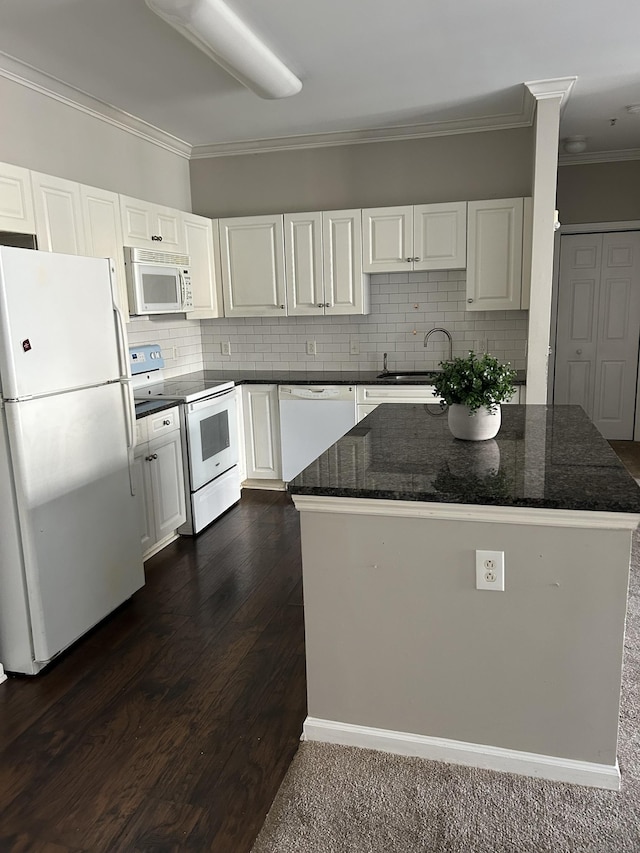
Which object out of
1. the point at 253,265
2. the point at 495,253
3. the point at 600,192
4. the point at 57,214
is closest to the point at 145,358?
the point at 253,265

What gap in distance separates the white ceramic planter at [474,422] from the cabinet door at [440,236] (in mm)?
2478

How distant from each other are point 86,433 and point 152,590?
1044 millimetres

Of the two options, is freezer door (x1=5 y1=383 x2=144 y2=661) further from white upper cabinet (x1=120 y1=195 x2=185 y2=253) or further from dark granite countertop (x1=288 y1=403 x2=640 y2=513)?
white upper cabinet (x1=120 y1=195 x2=185 y2=253)

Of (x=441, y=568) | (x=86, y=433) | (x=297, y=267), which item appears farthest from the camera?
(x=297, y=267)

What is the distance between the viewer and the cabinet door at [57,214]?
10.3 ft

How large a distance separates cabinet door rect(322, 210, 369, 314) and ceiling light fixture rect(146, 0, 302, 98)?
3.89 ft

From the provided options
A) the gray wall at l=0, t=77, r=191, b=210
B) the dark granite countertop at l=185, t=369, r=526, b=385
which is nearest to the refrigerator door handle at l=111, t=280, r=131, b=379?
the gray wall at l=0, t=77, r=191, b=210

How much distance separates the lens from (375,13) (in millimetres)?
2869

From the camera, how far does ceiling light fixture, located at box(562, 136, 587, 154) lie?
512 cm

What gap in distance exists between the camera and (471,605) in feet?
6.45

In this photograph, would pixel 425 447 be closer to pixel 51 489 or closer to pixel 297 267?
pixel 51 489

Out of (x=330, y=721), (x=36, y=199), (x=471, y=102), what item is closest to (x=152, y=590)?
(x=330, y=721)

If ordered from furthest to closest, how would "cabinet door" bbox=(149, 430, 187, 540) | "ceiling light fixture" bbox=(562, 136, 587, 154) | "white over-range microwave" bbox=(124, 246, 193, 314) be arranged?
"ceiling light fixture" bbox=(562, 136, 587, 154)
"white over-range microwave" bbox=(124, 246, 193, 314)
"cabinet door" bbox=(149, 430, 187, 540)

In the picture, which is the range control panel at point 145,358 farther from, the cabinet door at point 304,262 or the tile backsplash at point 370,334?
the cabinet door at point 304,262
